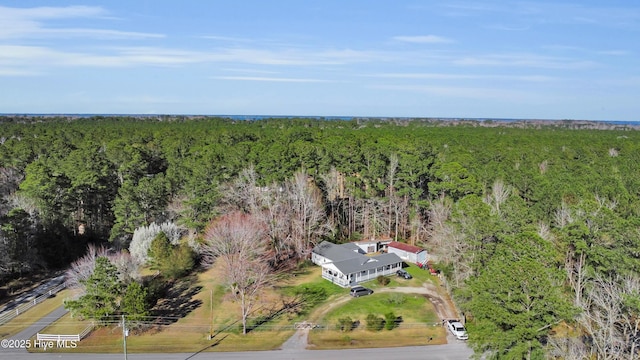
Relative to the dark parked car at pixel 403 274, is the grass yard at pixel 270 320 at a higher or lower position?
lower

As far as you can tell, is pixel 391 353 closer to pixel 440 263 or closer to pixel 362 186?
pixel 440 263

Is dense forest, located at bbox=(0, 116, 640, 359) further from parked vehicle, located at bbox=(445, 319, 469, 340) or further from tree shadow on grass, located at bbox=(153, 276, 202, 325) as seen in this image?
tree shadow on grass, located at bbox=(153, 276, 202, 325)

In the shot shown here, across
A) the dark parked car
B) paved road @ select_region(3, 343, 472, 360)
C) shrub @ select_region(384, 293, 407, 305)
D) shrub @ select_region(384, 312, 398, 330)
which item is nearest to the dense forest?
paved road @ select_region(3, 343, 472, 360)

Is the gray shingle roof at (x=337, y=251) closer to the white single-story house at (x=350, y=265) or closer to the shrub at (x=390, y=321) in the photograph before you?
the white single-story house at (x=350, y=265)

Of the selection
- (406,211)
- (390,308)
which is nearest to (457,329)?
(390,308)

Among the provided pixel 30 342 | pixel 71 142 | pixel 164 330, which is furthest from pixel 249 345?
pixel 71 142

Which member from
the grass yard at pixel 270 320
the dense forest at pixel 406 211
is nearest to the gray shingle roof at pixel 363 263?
the grass yard at pixel 270 320
